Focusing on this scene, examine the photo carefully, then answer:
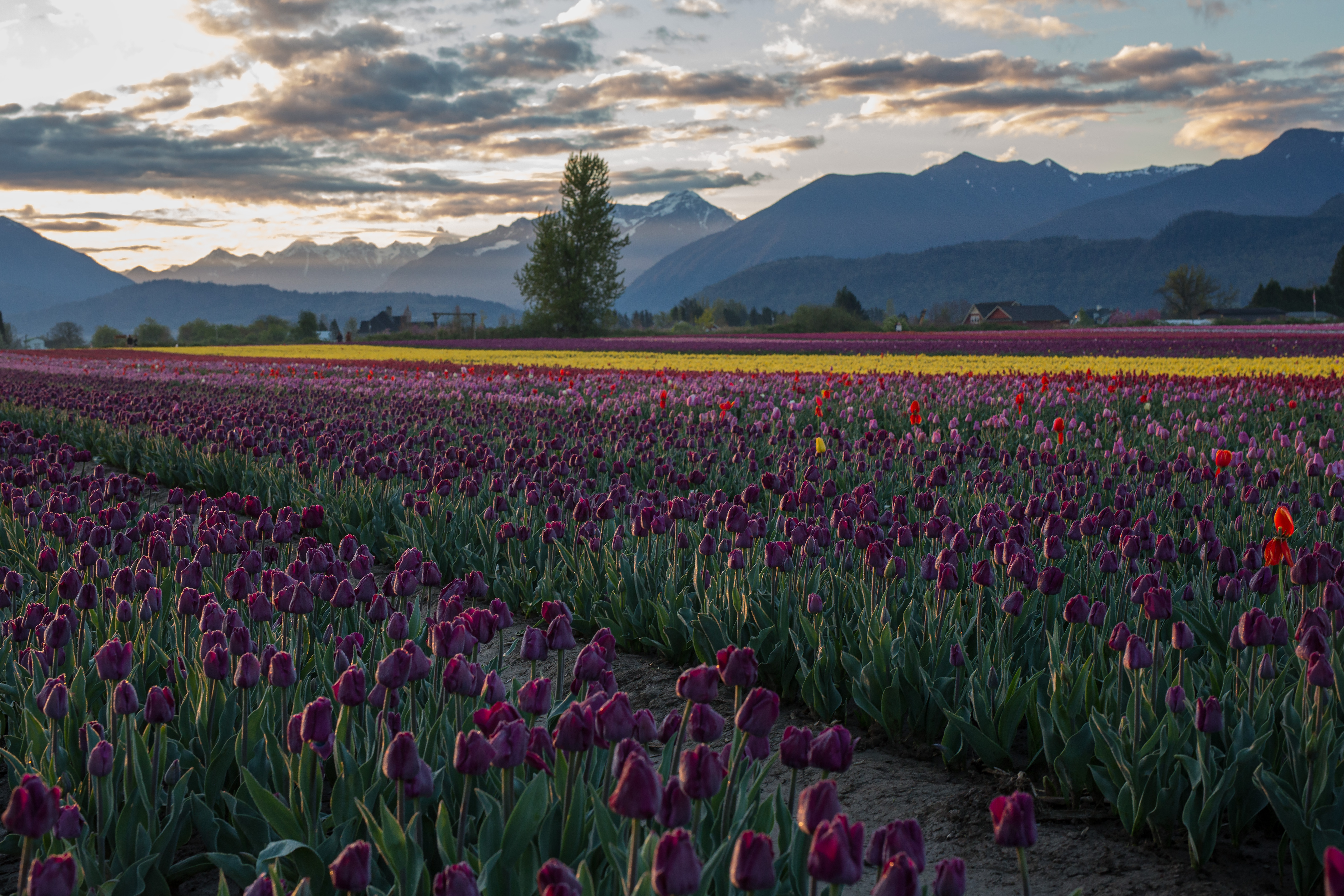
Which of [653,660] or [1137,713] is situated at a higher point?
[1137,713]

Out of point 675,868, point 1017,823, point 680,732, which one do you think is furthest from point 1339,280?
point 675,868

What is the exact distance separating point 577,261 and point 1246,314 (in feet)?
242

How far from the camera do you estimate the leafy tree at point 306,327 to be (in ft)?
291

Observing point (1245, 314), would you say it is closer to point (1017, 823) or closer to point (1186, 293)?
point (1186, 293)

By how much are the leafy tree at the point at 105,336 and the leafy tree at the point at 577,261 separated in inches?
2048

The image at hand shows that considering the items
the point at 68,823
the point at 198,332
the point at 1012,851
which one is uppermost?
the point at 198,332

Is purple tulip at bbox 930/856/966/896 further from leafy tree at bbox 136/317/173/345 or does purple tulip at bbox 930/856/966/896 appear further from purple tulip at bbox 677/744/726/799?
leafy tree at bbox 136/317/173/345

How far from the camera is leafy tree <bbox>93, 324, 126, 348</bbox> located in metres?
97.8

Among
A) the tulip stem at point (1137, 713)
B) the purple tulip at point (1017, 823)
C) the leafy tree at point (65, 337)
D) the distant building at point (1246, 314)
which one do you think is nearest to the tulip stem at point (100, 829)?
the purple tulip at point (1017, 823)

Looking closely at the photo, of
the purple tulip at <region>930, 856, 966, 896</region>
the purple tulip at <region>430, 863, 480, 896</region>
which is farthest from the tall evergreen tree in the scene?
the purple tulip at <region>430, 863, 480, 896</region>

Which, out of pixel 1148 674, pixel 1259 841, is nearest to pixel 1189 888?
pixel 1259 841

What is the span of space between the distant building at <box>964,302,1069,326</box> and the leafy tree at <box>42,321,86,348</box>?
409 ft

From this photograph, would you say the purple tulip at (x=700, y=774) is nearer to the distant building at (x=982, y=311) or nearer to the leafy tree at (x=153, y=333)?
the leafy tree at (x=153, y=333)

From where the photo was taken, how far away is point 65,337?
12419 cm
